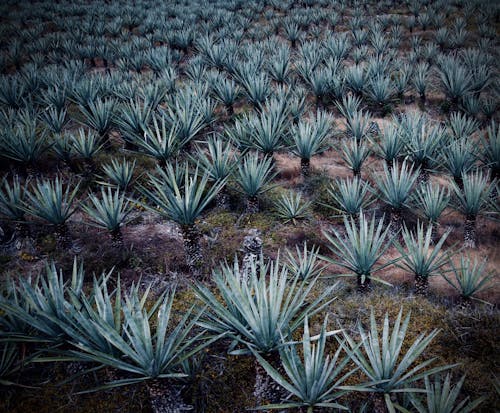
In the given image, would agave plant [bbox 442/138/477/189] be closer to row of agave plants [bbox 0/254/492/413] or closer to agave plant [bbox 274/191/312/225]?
agave plant [bbox 274/191/312/225]

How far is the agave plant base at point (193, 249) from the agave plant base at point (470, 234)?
2.96 m

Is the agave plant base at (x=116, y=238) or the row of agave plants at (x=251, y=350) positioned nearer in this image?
the row of agave plants at (x=251, y=350)

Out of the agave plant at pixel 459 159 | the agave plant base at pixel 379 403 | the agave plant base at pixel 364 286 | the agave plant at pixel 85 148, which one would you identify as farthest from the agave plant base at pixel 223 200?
the agave plant base at pixel 379 403

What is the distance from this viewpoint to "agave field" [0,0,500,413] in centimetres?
194

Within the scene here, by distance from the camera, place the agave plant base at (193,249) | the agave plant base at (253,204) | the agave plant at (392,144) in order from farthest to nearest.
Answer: the agave plant at (392,144)
the agave plant base at (253,204)
the agave plant base at (193,249)

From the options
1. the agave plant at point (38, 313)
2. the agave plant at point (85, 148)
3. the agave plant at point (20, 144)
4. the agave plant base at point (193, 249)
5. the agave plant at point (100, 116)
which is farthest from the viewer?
the agave plant at point (100, 116)

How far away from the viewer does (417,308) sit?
2721mm

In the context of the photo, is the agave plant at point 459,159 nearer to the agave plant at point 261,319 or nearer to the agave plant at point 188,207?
the agave plant at point 188,207

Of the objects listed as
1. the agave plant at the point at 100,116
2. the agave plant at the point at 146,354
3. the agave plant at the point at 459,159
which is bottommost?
the agave plant at the point at 146,354

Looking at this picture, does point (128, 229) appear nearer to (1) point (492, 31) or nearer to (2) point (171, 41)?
(2) point (171, 41)

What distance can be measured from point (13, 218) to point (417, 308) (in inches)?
150

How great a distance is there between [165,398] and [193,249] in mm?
1429

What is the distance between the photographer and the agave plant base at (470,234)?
3801 mm

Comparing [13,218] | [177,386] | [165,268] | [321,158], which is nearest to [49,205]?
[13,218]
